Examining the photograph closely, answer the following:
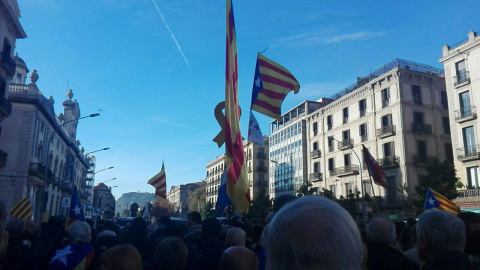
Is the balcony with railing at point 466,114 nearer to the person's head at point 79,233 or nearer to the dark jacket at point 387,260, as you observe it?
the dark jacket at point 387,260

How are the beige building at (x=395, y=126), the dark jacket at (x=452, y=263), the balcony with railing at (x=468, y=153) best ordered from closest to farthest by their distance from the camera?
the dark jacket at (x=452, y=263) < the balcony with railing at (x=468, y=153) < the beige building at (x=395, y=126)

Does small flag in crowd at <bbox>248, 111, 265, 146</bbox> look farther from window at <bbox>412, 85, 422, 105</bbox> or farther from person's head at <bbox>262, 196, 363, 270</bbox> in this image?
window at <bbox>412, 85, 422, 105</bbox>

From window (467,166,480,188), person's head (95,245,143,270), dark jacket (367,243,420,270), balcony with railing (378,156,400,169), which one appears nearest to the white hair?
dark jacket (367,243,420,270)

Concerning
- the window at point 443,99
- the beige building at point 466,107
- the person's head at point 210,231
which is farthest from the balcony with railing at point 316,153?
the person's head at point 210,231

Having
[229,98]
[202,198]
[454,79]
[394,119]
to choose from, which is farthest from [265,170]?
[229,98]

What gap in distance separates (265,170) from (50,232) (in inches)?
2702

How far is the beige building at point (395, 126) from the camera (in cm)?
3588

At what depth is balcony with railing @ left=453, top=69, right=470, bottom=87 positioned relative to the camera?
30.0 metres

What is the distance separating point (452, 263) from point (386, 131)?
1438 inches

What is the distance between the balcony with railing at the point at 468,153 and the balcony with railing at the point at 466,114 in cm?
214

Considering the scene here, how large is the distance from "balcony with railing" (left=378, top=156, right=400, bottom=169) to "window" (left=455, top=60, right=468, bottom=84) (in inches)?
343

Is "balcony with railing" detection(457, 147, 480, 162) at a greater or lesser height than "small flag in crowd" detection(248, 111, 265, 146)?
greater

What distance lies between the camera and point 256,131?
11.2 metres

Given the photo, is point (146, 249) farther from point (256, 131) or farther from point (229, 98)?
point (256, 131)
